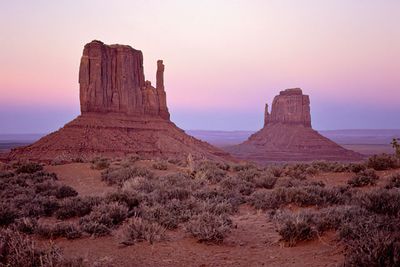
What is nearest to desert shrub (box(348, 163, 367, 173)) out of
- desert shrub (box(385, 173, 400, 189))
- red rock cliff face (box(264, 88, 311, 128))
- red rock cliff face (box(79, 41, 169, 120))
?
desert shrub (box(385, 173, 400, 189))

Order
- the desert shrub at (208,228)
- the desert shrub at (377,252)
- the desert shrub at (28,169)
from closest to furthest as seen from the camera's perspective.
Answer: the desert shrub at (377,252) < the desert shrub at (208,228) < the desert shrub at (28,169)

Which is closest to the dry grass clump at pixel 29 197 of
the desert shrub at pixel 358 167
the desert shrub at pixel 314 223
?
the desert shrub at pixel 314 223

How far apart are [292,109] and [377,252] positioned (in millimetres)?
113135

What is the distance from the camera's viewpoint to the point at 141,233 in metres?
6.97

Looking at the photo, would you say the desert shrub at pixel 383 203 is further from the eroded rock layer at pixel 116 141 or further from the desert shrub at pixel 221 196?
the eroded rock layer at pixel 116 141

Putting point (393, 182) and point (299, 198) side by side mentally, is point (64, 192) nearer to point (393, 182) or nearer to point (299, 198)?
point (299, 198)

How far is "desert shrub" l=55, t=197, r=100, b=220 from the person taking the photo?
9.19m

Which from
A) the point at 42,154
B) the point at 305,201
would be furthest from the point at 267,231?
the point at 42,154

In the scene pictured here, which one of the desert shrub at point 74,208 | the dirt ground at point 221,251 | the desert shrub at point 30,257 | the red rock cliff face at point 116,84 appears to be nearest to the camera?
the desert shrub at point 30,257

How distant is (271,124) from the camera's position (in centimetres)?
11731

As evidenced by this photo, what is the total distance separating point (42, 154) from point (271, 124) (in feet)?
264

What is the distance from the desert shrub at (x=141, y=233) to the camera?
22.2ft

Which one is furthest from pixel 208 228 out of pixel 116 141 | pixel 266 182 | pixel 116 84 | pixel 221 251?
pixel 116 84

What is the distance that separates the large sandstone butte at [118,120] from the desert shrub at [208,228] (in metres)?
46.1
